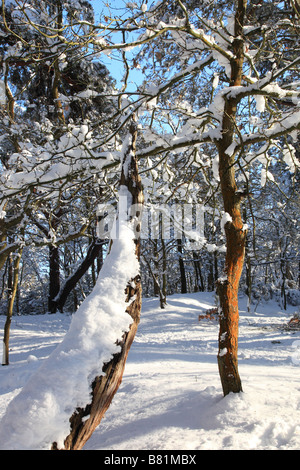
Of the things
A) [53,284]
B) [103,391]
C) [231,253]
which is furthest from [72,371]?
[53,284]

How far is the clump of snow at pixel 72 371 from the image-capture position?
131 centimetres

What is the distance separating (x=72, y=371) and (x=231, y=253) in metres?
2.07

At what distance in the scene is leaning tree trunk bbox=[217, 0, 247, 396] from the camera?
2.91 m

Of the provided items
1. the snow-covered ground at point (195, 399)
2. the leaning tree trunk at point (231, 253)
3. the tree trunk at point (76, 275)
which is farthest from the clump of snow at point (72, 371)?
the tree trunk at point (76, 275)

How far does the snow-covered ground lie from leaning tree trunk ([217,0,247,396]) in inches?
11.7

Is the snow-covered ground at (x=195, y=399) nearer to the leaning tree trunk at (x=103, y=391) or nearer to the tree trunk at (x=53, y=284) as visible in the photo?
the leaning tree trunk at (x=103, y=391)

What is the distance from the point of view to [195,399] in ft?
10.1

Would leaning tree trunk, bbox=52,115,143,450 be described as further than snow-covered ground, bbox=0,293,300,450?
No

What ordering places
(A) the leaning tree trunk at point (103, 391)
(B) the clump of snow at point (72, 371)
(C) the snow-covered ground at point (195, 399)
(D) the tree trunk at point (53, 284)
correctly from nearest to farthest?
1. (B) the clump of snow at point (72, 371)
2. (A) the leaning tree trunk at point (103, 391)
3. (C) the snow-covered ground at point (195, 399)
4. (D) the tree trunk at point (53, 284)

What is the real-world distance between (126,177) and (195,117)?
1.54 metres

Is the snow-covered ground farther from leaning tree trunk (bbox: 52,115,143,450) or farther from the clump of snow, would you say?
the clump of snow

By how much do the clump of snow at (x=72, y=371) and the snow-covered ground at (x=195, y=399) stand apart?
117 cm

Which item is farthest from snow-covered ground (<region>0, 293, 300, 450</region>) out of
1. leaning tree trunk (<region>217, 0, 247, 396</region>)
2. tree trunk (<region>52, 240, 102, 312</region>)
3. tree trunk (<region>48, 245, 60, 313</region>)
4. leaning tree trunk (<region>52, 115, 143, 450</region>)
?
tree trunk (<region>48, 245, 60, 313</region>)
